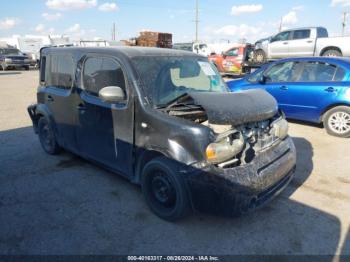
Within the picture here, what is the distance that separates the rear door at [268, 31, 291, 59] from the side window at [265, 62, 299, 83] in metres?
8.40

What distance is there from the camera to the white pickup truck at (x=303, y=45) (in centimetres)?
1326

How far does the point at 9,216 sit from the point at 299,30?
14.8 metres

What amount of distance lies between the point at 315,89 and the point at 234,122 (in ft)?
14.0

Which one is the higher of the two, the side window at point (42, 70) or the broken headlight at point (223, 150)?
the side window at point (42, 70)

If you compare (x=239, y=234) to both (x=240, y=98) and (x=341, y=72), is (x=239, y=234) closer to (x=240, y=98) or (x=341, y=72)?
(x=240, y=98)

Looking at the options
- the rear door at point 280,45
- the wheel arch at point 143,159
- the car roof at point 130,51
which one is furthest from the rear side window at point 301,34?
the wheel arch at point 143,159

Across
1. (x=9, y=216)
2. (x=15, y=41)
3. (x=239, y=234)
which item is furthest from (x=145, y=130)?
(x=15, y=41)

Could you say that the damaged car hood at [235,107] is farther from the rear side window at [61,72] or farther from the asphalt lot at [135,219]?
the rear side window at [61,72]

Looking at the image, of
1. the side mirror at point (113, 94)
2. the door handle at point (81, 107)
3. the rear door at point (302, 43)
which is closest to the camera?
the side mirror at point (113, 94)

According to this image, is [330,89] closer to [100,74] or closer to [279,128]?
[279,128]

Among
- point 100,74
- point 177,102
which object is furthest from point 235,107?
point 100,74

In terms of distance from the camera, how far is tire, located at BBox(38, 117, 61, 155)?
17.0ft

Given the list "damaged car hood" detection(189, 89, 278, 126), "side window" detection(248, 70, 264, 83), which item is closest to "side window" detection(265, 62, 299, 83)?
"side window" detection(248, 70, 264, 83)

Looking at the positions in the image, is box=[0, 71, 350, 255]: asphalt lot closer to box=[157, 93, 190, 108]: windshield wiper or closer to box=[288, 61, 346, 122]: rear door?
box=[157, 93, 190, 108]: windshield wiper
